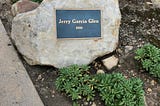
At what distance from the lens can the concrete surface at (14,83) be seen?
9.30 ft

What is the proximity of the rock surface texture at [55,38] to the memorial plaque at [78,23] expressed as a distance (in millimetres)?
35

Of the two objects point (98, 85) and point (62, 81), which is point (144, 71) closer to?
point (98, 85)

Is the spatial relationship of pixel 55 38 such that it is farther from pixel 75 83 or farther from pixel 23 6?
pixel 23 6

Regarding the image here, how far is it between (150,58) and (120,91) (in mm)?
503

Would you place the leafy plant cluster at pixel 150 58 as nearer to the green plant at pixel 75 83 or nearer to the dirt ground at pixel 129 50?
the dirt ground at pixel 129 50

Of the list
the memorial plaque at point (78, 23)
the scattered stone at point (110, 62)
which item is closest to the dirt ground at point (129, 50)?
the scattered stone at point (110, 62)

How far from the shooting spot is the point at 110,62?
3.24m

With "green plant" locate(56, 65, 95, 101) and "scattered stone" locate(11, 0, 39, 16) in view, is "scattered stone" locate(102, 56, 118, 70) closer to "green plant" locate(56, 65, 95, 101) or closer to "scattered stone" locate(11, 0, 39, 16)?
"green plant" locate(56, 65, 95, 101)

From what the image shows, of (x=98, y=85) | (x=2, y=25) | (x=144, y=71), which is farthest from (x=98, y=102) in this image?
(x=2, y=25)

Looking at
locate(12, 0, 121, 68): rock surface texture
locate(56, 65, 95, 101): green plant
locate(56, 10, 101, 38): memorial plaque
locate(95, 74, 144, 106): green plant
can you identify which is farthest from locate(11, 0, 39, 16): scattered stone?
locate(95, 74, 144, 106): green plant

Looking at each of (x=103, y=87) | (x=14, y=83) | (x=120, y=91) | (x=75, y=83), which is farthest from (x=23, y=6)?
(x=120, y=91)

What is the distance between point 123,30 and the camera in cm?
363

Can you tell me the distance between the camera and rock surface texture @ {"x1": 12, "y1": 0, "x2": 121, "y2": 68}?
10.2ft

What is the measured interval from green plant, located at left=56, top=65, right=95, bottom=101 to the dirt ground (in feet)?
0.24
